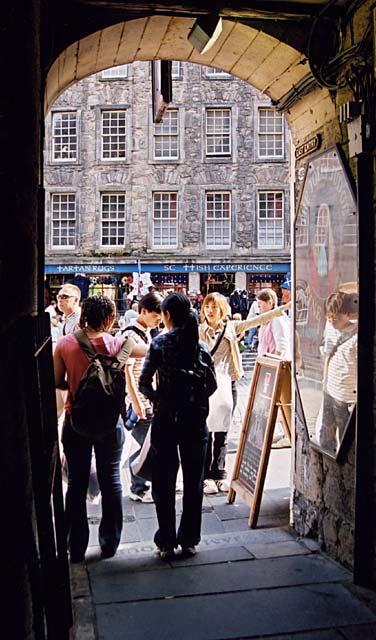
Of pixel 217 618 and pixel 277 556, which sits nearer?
pixel 217 618

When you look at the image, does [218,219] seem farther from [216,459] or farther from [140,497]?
[140,497]

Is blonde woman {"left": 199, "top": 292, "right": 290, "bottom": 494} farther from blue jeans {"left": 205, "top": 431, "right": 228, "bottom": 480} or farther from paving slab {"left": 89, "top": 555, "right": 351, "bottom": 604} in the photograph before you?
paving slab {"left": 89, "top": 555, "right": 351, "bottom": 604}

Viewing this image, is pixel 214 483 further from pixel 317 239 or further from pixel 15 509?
pixel 15 509

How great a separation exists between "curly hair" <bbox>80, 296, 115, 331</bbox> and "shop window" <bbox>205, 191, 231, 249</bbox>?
2100 centimetres

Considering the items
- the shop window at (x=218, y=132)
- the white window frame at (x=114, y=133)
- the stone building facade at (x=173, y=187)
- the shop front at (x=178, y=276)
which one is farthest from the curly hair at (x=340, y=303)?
the white window frame at (x=114, y=133)

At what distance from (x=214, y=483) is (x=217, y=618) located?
9.05 feet

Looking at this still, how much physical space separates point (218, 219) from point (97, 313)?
21450 mm

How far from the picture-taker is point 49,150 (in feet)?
82.8

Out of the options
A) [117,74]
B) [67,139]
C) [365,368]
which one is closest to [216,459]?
[365,368]

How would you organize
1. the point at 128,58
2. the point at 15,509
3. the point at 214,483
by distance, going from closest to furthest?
the point at 15,509
the point at 128,58
the point at 214,483

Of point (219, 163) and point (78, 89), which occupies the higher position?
point (78, 89)

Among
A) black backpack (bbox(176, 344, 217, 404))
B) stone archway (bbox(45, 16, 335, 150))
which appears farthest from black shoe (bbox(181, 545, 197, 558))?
stone archway (bbox(45, 16, 335, 150))

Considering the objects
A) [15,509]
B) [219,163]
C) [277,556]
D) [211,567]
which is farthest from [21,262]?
[219,163]

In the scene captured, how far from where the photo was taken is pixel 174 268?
81.5 feet
